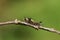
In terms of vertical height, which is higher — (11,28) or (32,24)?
(32,24)

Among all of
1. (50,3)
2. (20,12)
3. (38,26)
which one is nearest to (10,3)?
(20,12)

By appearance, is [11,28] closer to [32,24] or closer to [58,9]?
[58,9]

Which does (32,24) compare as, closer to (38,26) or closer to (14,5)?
(38,26)

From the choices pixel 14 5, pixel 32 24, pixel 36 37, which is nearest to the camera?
pixel 32 24

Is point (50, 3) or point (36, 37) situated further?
point (50, 3)

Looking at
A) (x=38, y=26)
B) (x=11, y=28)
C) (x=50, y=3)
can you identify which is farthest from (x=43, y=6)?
(x=38, y=26)

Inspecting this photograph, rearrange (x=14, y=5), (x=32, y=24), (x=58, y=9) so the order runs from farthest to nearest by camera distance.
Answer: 1. (x=14, y=5)
2. (x=58, y=9)
3. (x=32, y=24)
